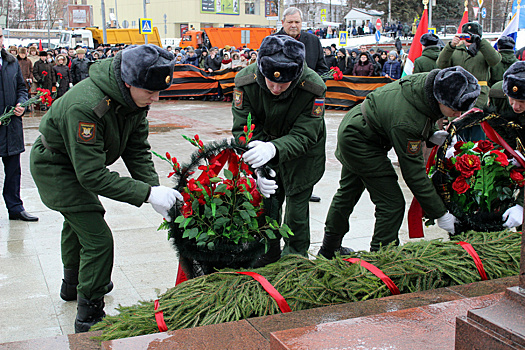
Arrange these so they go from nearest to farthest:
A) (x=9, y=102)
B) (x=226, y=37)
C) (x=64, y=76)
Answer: (x=9, y=102), (x=64, y=76), (x=226, y=37)

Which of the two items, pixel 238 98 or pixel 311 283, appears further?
pixel 238 98

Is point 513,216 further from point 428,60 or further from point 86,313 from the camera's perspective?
point 428,60

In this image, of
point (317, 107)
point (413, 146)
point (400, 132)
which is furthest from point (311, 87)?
point (413, 146)

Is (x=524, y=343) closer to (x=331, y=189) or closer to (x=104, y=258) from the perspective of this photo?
(x=104, y=258)

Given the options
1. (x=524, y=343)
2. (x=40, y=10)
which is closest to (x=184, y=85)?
(x=524, y=343)

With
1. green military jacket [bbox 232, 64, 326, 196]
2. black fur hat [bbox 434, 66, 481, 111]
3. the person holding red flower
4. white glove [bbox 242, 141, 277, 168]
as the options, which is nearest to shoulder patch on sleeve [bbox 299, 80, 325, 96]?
green military jacket [bbox 232, 64, 326, 196]

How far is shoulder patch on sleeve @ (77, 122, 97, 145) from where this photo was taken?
3.07 m

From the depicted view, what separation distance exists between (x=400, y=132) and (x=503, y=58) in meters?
5.08

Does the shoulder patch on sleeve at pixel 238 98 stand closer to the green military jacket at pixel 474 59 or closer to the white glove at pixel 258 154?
the white glove at pixel 258 154

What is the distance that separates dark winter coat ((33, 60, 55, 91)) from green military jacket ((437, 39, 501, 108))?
12434mm

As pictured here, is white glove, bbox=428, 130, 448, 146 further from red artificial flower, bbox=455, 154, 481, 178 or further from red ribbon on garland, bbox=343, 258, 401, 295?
red ribbon on garland, bbox=343, 258, 401, 295

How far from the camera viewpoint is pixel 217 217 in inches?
120

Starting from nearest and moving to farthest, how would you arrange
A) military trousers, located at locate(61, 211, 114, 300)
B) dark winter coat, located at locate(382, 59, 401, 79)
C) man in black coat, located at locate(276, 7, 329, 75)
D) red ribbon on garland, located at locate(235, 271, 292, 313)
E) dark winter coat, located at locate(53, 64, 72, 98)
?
red ribbon on garland, located at locate(235, 271, 292, 313)
military trousers, located at locate(61, 211, 114, 300)
man in black coat, located at locate(276, 7, 329, 75)
dark winter coat, located at locate(53, 64, 72, 98)
dark winter coat, located at locate(382, 59, 401, 79)

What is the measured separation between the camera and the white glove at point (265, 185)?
3258mm
